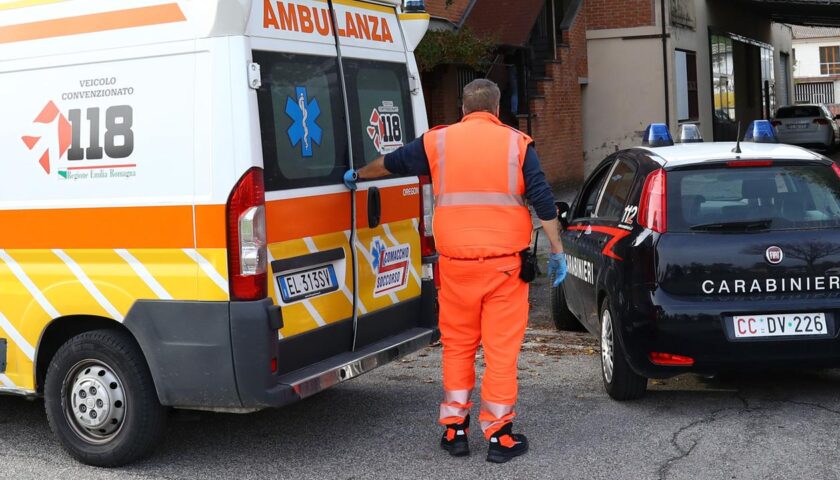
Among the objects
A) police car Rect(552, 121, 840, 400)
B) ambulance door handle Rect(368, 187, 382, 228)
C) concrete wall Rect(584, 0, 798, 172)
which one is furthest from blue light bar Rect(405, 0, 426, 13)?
concrete wall Rect(584, 0, 798, 172)

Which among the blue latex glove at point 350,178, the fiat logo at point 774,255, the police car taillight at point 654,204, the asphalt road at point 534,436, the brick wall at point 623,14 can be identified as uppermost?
the brick wall at point 623,14

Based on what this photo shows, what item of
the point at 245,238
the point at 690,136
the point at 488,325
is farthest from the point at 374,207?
the point at 690,136

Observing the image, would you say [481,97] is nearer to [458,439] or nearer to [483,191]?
[483,191]

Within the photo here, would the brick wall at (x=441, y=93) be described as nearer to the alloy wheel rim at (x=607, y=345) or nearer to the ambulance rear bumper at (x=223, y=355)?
the alloy wheel rim at (x=607, y=345)

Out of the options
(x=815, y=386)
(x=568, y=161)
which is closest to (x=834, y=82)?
(x=568, y=161)

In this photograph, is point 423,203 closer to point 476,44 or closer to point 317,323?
point 317,323

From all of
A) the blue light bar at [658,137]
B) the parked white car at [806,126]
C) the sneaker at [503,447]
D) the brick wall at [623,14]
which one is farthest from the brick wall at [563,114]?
the sneaker at [503,447]

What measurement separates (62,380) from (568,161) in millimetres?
19219

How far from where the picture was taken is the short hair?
18.3 ft

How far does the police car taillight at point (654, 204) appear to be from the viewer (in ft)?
20.1

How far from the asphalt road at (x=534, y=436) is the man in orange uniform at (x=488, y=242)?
29cm

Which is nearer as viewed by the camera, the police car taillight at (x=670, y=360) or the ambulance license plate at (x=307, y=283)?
the ambulance license plate at (x=307, y=283)

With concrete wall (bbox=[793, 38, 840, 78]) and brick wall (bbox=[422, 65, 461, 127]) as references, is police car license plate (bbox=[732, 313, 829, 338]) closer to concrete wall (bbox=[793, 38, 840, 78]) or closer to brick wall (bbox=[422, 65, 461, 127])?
brick wall (bbox=[422, 65, 461, 127])

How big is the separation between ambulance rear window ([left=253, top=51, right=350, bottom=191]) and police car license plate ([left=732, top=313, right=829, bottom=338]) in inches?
89.3
